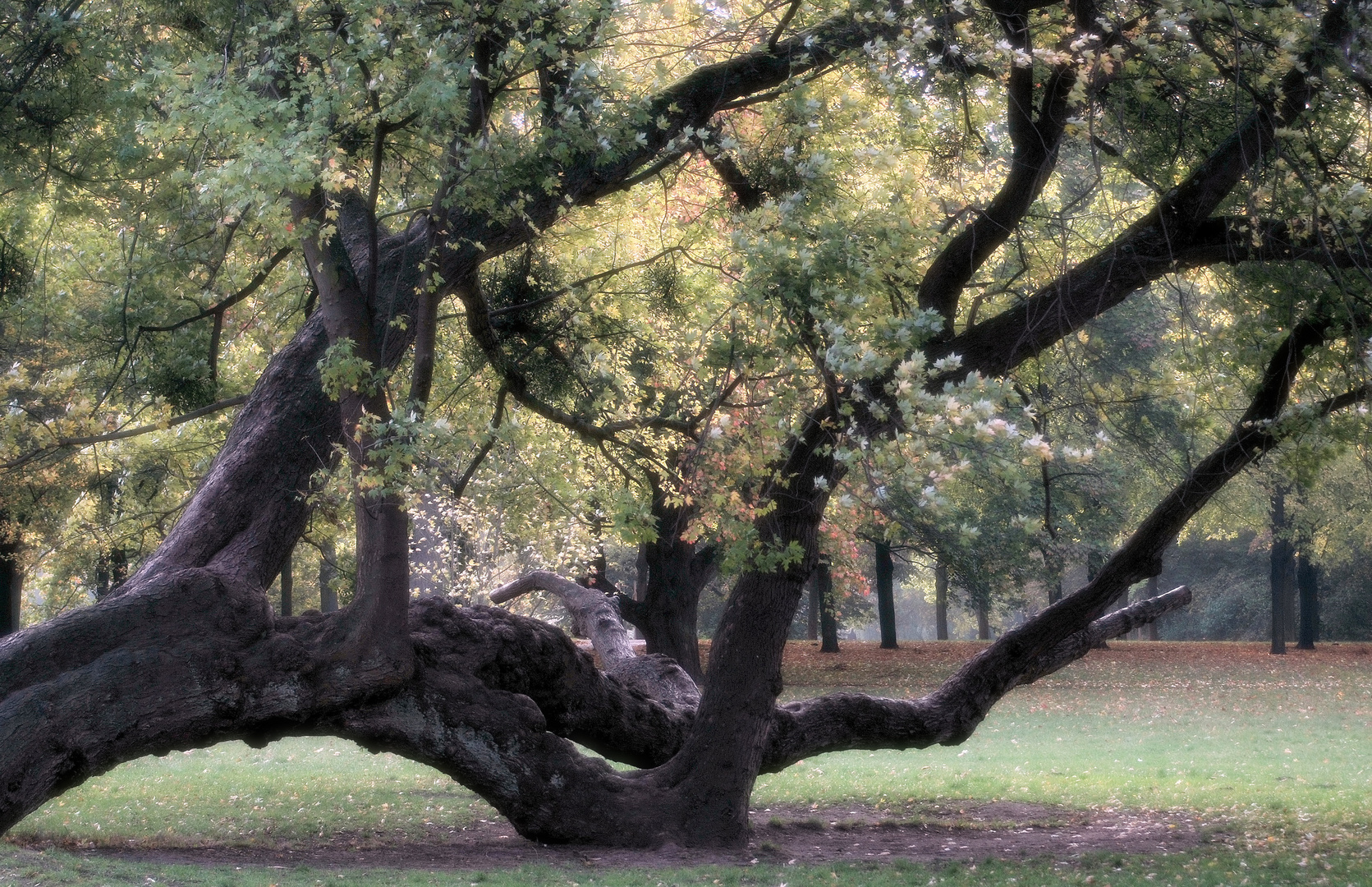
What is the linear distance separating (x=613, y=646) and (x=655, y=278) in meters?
4.03

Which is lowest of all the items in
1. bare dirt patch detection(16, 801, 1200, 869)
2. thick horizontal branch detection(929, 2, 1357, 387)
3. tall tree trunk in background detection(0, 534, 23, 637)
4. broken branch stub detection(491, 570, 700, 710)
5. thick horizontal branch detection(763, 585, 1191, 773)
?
bare dirt patch detection(16, 801, 1200, 869)

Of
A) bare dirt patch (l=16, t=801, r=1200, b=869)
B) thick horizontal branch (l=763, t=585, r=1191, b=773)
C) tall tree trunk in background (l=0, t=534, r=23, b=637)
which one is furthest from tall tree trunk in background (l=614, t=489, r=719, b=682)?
tall tree trunk in background (l=0, t=534, r=23, b=637)

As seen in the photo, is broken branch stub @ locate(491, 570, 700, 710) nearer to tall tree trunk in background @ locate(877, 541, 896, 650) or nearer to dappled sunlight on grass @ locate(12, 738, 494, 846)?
dappled sunlight on grass @ locate(12, 738, 494, 846)

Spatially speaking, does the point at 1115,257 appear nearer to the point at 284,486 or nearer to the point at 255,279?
the point at 284,486

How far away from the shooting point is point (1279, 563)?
36281mm

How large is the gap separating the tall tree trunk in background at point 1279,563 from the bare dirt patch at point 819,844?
2294cm

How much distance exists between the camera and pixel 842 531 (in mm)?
9398

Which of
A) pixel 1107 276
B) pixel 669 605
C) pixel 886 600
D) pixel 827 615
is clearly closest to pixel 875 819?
pixel 1107 276

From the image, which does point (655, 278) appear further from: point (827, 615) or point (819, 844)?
point (827, 615)

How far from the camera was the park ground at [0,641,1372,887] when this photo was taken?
847cm

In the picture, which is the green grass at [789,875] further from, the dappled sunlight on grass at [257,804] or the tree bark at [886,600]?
the tree bark at [886,600]

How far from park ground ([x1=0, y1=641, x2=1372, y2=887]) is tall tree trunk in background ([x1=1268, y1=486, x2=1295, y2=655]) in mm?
9902

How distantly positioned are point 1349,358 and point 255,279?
9.68m

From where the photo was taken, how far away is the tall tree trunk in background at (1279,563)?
32594 millimetres
